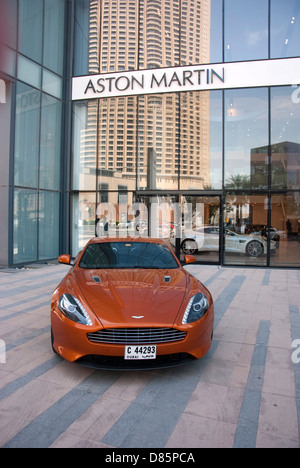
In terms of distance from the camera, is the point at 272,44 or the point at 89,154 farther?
the point at 89,154

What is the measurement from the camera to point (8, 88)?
10633 mm

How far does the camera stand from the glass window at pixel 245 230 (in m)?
12.2

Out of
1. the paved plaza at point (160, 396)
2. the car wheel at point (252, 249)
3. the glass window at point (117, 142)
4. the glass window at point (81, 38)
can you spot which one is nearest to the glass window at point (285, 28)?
the glass window at point (117, 142)

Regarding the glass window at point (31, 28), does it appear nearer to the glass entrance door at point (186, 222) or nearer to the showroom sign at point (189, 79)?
the showroom sign at point (189, 79)

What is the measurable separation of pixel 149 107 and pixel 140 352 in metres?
11.5

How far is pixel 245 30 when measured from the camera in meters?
12.3

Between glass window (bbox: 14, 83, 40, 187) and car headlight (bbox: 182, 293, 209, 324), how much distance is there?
8769mm

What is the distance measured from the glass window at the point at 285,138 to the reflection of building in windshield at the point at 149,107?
2.34 meters

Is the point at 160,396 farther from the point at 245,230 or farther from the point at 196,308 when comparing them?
the point at 245,230

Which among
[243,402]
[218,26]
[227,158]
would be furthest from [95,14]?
[243,402]

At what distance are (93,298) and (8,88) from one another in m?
9.41

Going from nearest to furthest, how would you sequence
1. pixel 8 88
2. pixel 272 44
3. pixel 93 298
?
1. pixel 93 298
2. pixel 8 88
3. pixel 272 44
